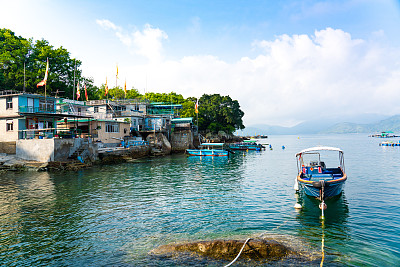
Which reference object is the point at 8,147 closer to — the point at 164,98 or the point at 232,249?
the point at 232,249

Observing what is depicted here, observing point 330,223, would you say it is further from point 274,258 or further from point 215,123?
point 215,123

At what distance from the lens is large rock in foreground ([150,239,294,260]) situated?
9599mm

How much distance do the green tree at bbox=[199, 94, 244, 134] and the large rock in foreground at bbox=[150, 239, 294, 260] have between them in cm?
8951

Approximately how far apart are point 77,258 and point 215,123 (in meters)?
94.6

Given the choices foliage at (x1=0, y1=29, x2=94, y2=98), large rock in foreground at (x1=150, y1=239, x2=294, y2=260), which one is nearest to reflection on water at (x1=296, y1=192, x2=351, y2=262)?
Answer: large rock in foreground at (x1=150, y1=239, x2=294, y2=260)

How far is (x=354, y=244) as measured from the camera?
11.3 m

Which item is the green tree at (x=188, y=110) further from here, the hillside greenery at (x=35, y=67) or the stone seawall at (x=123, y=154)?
the stone seawall at (x=123, y=154)

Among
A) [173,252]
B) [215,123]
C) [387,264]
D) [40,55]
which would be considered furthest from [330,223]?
[215,123]

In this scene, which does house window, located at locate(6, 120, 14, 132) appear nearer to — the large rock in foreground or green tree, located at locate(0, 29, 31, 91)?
green tree, located at locate(0, 29, 31, 91)

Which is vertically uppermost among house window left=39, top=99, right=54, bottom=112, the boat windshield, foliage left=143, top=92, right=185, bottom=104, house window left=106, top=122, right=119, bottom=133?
foliage left=143, top=92, right=185, bottom=104

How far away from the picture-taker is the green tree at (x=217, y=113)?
337ft

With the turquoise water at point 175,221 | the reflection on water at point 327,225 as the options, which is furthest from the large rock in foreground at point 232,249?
the reflection on water at point 327,225

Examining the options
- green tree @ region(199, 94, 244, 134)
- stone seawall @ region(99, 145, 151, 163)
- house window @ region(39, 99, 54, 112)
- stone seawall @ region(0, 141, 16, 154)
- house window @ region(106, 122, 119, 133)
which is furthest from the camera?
green tree @ region(199, 94, 244, 134)

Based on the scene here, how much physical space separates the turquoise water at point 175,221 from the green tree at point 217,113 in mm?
77234
